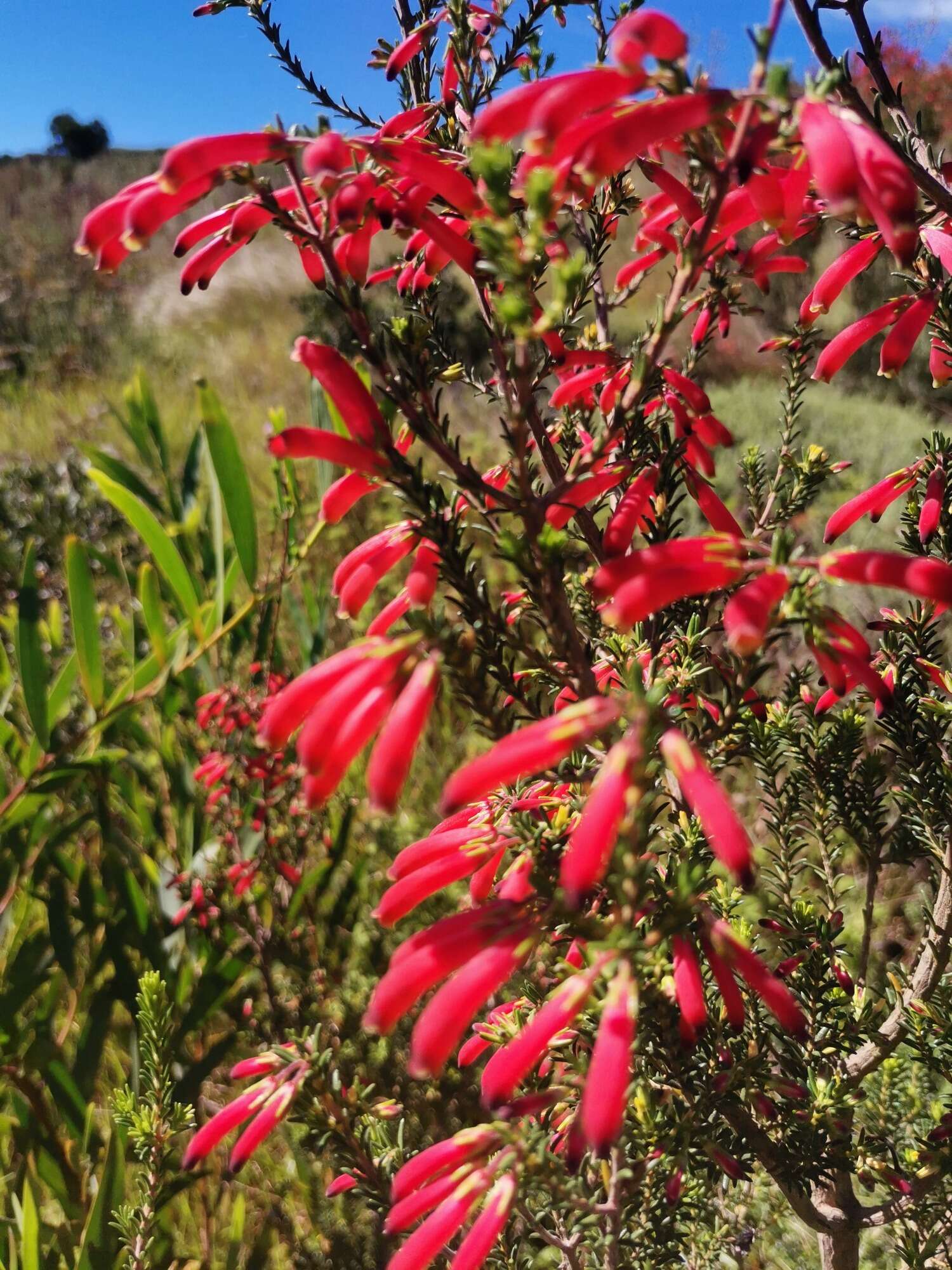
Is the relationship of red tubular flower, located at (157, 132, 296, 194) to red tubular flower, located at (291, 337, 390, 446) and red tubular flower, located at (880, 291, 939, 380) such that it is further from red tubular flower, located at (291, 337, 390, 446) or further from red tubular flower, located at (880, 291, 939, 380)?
red tubular flower, located at (880, 291, 939, 380)

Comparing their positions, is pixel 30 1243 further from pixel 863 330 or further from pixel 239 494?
pixel 863 330

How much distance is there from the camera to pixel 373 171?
645 millimetres

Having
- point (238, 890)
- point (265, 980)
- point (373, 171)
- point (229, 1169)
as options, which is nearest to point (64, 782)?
point (238, 890)

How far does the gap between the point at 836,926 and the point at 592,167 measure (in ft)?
3.15

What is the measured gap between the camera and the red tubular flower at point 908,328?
87 centimetres

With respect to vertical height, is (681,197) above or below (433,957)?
above

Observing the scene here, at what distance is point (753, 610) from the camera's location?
506mm

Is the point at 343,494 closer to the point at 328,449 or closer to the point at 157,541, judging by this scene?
the point at 328,449

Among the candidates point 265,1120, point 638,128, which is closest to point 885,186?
point 638,128

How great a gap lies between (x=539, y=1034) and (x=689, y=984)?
160 mm

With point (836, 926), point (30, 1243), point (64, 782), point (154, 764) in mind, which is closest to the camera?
point (836, 926)

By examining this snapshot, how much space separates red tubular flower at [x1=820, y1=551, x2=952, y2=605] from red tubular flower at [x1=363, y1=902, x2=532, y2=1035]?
1.01ft

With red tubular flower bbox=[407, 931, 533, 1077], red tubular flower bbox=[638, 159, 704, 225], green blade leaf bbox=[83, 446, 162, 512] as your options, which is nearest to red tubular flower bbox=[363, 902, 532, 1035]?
red tubular flower bbox=[407, 931, 533, 1077]

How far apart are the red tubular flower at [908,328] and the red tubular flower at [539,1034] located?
27.3 inches
